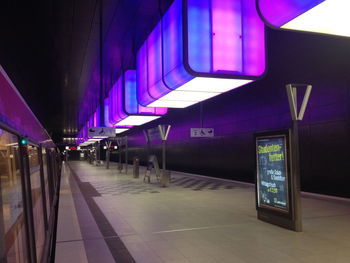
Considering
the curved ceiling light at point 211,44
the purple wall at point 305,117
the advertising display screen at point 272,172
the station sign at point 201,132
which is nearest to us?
the advertising display screen at point 272,172

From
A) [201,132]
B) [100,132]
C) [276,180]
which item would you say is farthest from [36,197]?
[100,132]

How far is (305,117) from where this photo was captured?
11164 millimetres

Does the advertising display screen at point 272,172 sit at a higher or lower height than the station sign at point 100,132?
lower

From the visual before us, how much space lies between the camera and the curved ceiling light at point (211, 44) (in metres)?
6.73

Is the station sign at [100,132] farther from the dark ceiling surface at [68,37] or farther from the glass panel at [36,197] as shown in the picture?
the glass panel at [36,197]

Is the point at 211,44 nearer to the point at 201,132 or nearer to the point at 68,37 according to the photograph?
the point at 68,37

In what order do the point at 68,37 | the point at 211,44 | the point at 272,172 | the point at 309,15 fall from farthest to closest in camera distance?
the point at 68,37, the point at 211,44, the point at 272,172, the point at 309,15

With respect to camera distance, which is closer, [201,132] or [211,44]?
[211,44]

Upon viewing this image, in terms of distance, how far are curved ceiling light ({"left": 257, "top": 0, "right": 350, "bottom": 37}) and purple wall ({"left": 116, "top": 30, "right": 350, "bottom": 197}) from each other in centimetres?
639

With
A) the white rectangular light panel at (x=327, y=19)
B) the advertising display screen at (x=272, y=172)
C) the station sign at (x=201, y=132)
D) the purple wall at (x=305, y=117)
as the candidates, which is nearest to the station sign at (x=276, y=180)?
the advertising display screen at (x=272, y=172)

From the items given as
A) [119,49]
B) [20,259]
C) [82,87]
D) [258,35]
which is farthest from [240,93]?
[20,259]

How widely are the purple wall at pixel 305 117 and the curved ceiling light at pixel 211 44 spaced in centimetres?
388

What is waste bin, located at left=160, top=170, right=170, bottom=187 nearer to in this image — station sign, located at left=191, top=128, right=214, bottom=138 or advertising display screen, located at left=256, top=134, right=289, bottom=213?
station sign, located at left=191, top=128, right=214, bottom=138

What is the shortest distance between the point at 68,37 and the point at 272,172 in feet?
28.5
